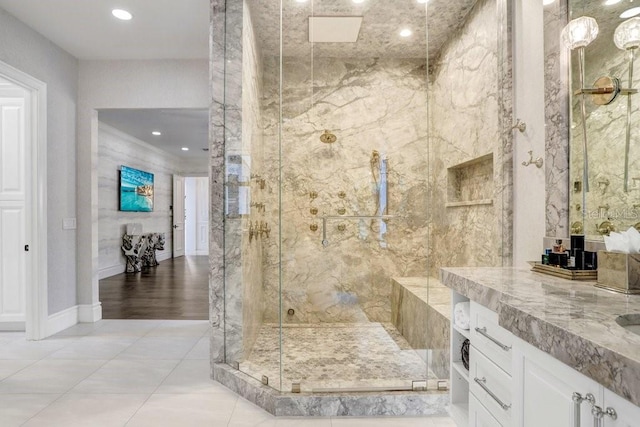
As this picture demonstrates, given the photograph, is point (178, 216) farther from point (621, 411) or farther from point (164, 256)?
point (621, 411)

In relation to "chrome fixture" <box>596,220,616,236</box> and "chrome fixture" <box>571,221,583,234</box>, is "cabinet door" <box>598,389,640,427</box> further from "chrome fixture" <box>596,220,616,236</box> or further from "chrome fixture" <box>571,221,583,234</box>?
"chrome fixture" <box>571,221,583,234</box>

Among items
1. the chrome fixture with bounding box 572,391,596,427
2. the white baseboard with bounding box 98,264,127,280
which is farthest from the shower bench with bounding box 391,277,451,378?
the white baseboard with bounding box 98,264,127,280

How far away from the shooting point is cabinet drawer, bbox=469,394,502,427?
4.63 ft

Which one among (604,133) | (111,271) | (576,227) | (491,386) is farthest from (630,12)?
(111,271)

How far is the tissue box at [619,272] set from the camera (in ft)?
4.13

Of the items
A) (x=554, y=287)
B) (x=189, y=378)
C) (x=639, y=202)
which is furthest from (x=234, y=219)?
(x=639, y=202)

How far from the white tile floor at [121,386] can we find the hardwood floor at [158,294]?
2.29 ft

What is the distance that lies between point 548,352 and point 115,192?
7803mm

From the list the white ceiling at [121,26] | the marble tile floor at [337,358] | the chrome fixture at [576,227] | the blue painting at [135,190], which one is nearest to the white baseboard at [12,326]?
the marble tile floor at [337,358]

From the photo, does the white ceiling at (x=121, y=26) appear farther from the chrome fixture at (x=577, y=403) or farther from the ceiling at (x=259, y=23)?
the chrome fixture at (x=577, y=403)

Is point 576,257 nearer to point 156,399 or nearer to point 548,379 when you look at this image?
point 548,379

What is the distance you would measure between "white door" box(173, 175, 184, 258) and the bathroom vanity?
9403mm

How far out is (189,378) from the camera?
8.70 ft

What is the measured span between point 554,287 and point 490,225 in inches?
49.6
